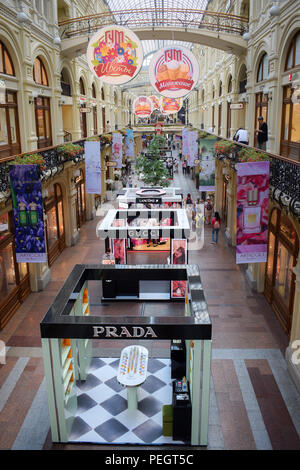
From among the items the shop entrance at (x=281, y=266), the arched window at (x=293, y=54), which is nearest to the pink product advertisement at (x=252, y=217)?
the shop entrance at (x=281, y=266)

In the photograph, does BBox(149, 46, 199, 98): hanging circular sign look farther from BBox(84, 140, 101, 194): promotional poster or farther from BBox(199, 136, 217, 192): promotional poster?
BBox(199, 136, 217, 192): promotional poster

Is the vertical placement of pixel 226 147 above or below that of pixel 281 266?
above

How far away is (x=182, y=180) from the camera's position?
38250mm

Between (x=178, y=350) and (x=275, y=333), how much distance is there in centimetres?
357

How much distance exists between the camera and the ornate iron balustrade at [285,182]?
8000 mm

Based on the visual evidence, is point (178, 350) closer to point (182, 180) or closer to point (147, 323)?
point (147, 323)

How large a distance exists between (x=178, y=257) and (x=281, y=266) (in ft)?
11.4

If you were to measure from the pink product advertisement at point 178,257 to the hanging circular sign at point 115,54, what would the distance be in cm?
548

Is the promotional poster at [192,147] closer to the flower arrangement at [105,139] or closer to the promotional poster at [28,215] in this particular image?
the flower arrangement at [105,139]

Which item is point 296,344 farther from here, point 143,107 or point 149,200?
point 143,107

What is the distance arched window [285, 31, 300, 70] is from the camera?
11.0 m

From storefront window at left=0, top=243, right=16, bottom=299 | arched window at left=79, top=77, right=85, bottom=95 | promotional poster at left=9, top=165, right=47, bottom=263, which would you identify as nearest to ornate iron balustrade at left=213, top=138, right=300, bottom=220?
promotional poster at left=9, top=165, right=47, bottom=263

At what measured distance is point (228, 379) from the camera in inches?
348

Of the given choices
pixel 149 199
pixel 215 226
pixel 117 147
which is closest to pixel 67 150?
pixel 149 199
